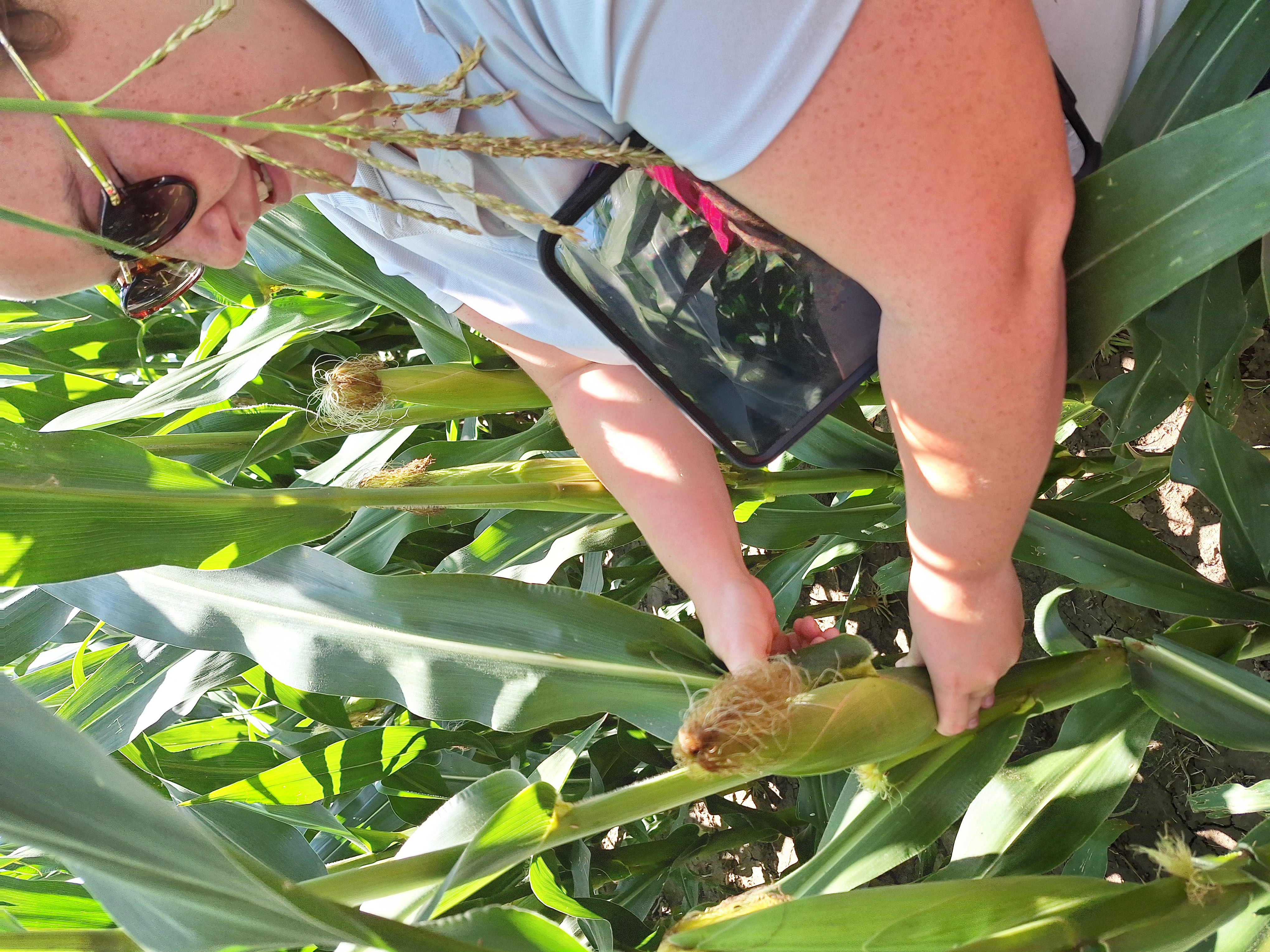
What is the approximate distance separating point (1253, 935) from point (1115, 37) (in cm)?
74

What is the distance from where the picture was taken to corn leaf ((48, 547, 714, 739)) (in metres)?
0.97

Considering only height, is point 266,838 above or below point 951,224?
below

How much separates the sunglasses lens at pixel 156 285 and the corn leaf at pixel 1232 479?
1.01 metres

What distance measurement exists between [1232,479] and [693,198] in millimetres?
739

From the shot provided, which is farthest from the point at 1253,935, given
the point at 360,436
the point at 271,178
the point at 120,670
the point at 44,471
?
the point at 120,670

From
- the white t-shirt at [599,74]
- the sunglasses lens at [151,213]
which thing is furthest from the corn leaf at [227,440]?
the sunglasses lens at [151,213]

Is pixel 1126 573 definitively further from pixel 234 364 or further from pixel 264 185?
pixel 234 364

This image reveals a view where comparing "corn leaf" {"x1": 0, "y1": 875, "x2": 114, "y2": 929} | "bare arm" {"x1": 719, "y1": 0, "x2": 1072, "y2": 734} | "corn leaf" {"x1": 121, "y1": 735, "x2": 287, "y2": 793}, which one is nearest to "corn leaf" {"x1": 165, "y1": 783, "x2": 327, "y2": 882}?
"corn leaf" {"x1": 0, "y1": 875, "x2": 114, "y2": 929}

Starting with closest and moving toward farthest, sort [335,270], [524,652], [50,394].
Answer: [524,652], [335,270], [50,394]

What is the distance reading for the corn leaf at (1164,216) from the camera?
638mm

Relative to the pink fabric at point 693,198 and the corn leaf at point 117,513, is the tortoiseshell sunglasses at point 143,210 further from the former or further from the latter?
the pink fabric at point 693,198

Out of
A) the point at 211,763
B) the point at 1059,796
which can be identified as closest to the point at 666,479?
the point at 1059,796

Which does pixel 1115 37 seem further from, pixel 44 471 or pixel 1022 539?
pixel 44 471

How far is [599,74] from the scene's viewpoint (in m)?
0.57
